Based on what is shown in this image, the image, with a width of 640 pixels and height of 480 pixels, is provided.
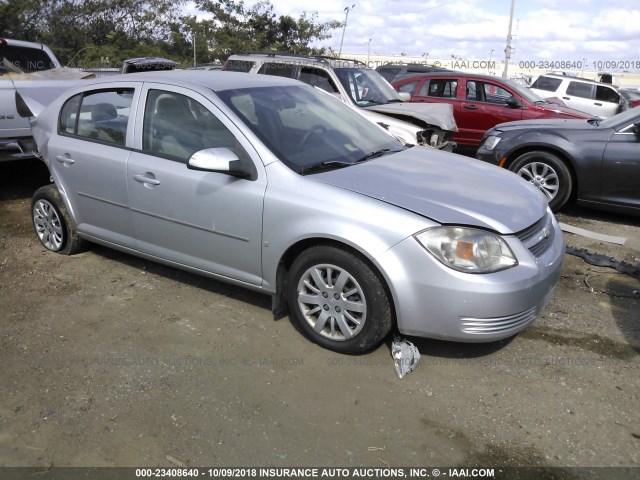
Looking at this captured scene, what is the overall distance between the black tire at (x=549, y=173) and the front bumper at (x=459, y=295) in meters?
3.48

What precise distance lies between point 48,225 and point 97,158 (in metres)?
1.24

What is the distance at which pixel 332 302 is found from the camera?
139 inches

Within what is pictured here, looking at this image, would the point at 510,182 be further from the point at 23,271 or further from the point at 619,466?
the point at 23,271

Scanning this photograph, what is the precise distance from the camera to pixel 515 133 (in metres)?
6.97

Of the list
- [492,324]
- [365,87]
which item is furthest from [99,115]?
[365,87]

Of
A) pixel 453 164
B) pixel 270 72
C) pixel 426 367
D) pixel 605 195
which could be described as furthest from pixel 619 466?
pixel 270 72

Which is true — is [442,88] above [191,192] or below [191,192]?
above

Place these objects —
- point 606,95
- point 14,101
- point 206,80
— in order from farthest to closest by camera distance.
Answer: point 606,95 → point 14,101 → point 206,80

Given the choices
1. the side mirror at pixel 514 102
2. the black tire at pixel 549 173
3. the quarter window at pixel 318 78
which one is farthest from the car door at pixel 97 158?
the side mirror at pixel 514 102

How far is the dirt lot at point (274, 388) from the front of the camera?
2.78 metres

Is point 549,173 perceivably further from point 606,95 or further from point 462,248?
point 606,95

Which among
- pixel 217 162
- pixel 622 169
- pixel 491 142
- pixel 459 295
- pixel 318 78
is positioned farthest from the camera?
pixel 318 78

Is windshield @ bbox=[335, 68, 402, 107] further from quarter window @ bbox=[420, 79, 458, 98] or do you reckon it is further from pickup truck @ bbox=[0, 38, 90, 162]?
pickup truck @ bbox=[0, 38, 90, 162]

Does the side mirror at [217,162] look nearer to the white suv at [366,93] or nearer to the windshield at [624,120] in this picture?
the white suv at [366,93]
